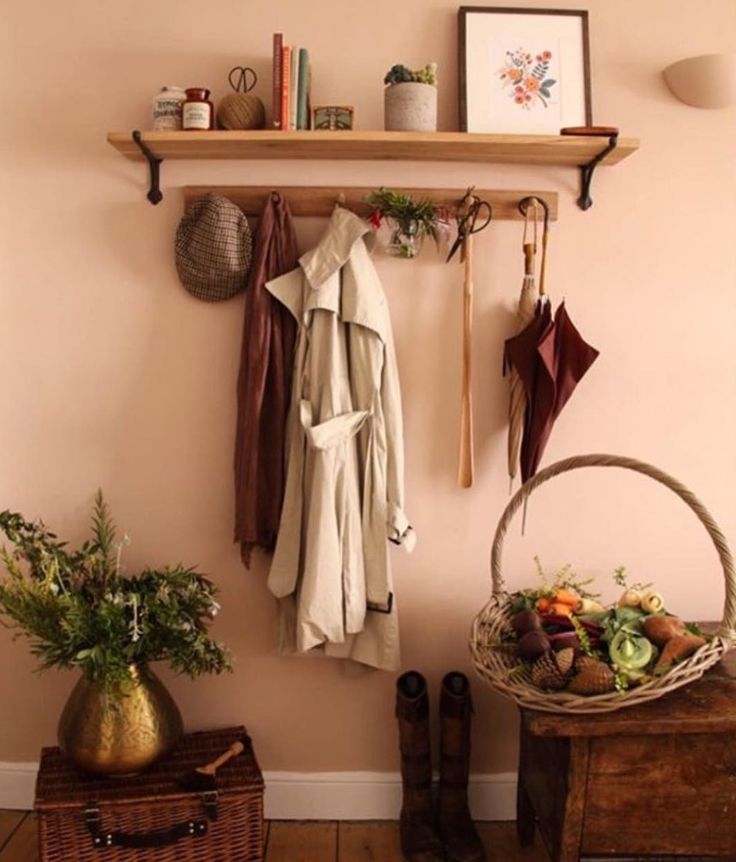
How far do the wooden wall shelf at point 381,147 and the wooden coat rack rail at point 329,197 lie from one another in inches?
3.0

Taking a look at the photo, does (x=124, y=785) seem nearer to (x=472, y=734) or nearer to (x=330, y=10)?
(x=472, y=734)

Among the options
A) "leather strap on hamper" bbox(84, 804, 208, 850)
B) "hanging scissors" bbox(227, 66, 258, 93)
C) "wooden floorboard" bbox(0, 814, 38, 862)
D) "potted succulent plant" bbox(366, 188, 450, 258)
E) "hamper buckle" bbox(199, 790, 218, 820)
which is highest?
"hanging scissors" bbox(227, 66, 258, 93)

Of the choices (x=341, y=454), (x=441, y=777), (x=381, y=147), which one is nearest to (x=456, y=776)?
(x=441, y=777)

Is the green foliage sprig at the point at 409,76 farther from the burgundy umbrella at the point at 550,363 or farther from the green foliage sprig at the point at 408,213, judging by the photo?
the burgundy umbrella at the point at 550,363

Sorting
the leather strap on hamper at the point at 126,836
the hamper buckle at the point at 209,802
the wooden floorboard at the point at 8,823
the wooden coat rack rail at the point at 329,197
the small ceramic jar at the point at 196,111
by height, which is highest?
the small ceramic jar at the point at 196,111

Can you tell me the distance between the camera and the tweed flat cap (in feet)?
6.10

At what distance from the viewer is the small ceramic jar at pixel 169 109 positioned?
1.85 m

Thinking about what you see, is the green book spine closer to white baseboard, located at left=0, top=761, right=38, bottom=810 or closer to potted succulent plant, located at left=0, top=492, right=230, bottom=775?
potted succulent plant, located at left=0, top=492, right=230, bottom=775

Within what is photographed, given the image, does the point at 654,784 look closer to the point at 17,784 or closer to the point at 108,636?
the point at 108,636

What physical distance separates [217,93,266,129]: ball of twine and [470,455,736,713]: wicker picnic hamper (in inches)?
40.4

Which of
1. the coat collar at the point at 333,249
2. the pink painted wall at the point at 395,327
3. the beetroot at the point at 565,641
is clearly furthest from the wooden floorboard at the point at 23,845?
Answer: the coat collar at the point at 333,249

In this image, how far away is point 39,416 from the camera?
6.58 feet

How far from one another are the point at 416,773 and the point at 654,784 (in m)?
0.59

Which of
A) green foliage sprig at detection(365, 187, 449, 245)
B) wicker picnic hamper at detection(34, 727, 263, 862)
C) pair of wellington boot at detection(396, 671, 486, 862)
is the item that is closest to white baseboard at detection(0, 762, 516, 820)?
pair of wellington boot at detection(396, 671, 486, 862)
